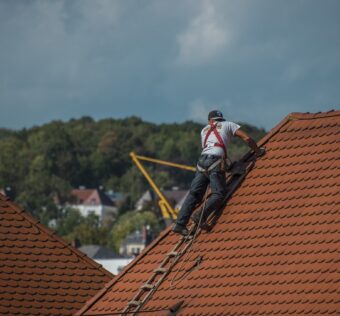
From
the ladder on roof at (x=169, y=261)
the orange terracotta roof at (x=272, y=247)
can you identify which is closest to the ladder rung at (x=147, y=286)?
the ladder on roof at (x=169, y=261)

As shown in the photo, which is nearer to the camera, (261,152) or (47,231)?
(261,152)

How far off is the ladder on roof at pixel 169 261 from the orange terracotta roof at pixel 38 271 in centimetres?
175

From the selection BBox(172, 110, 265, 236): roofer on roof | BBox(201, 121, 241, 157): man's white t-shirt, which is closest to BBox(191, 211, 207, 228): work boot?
BBox(172, 110, 265, 236): roofer on roof

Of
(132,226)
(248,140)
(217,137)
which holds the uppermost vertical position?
(132,226)

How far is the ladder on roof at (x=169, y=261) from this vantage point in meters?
22.1

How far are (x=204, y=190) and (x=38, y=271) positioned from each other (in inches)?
115

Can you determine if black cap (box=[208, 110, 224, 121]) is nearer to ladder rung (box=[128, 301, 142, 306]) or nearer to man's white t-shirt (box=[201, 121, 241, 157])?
A: man's white t-shirt (box=[201, 121, 241, 157])

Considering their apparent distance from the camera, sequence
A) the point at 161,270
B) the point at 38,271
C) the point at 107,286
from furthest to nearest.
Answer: the point at 38,271 → the point at 107,286 → the point at 161,270

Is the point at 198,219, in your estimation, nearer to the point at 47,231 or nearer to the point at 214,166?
the point at 214,166

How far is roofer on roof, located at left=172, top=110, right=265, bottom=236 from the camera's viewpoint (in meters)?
22.6

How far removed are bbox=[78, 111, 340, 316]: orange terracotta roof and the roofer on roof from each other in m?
0.24

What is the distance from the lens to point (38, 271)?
2398cm

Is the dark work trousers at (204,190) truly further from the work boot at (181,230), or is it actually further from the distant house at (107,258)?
the distant house at (107,258)

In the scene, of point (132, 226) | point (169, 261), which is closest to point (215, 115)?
point (169, 261)
